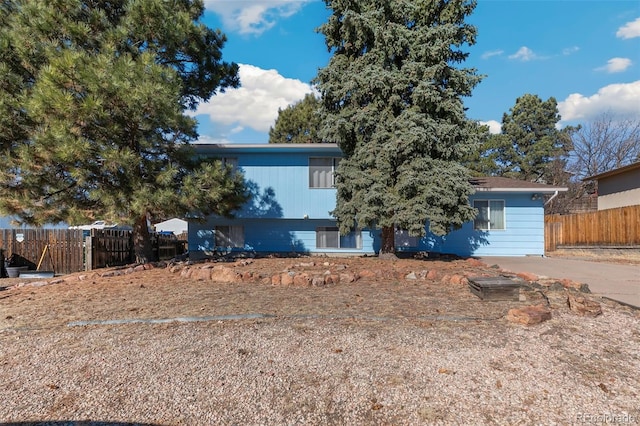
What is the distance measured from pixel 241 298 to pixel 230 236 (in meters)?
8.79

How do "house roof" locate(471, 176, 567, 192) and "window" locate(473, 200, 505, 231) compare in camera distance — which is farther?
"window" locate(473, 200, 505, 231)

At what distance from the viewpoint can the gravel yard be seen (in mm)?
2631

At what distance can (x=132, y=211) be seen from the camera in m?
8.58

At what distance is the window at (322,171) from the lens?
1336cm

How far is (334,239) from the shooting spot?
46.1 ft

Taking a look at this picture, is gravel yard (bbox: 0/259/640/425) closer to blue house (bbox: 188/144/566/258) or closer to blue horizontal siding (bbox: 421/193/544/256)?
blue house (bbox: 188/144/566/258)

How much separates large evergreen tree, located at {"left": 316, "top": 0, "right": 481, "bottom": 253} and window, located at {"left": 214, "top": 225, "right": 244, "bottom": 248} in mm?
4428

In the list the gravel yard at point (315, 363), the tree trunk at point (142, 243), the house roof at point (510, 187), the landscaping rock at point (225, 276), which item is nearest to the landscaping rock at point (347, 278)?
the gravel yard at point (315, 363)

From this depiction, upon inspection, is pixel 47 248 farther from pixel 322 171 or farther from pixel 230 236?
pixel 322 171

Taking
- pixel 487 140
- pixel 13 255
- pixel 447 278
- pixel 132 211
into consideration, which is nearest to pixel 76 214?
pixel 132 211

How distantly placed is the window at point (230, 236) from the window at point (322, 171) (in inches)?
130

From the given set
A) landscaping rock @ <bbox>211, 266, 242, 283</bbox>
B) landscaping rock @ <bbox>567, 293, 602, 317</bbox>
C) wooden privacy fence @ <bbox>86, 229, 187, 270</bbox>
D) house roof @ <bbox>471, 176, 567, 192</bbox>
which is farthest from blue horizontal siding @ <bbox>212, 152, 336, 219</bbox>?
landscaping rock @ <bbox>567, 293, 602, 317</bbox>

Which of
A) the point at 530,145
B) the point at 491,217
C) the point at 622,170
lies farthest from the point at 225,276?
the point at 530,145

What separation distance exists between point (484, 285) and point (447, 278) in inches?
63.5
